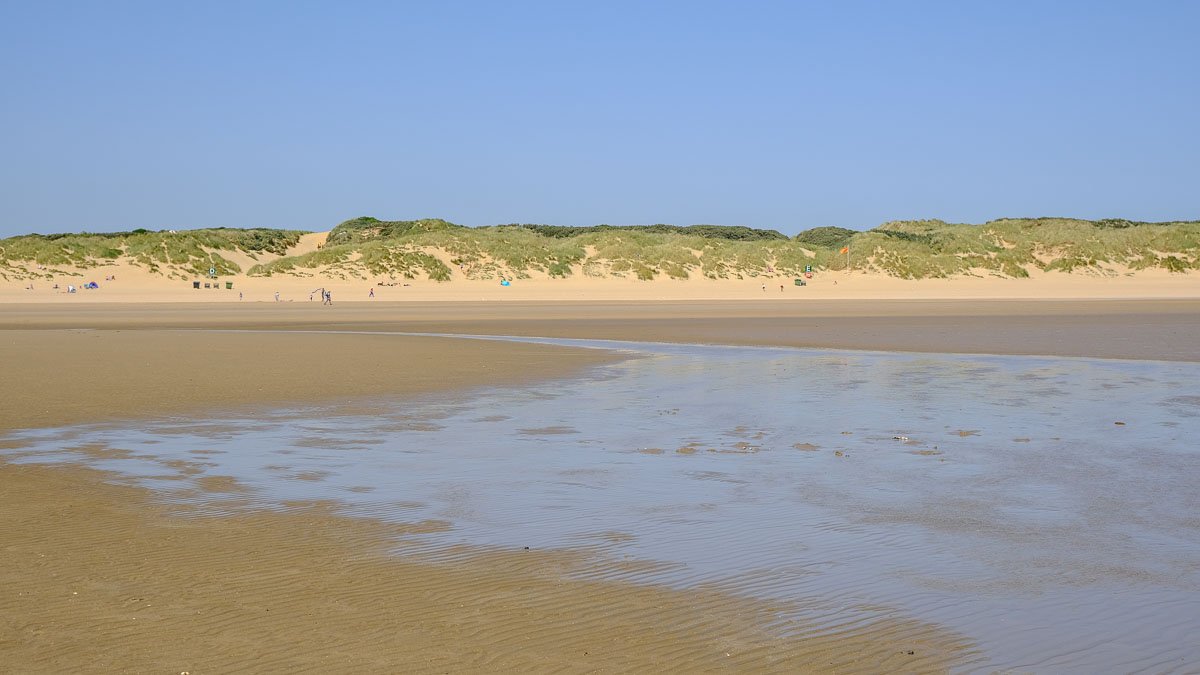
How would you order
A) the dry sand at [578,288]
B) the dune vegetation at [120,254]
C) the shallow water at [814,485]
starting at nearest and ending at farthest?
the shallow water at [814,485] → the dry sand at [578,288] → the dune vegetation at [120,254]

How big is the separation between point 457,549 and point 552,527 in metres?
0.90

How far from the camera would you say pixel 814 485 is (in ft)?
31.6

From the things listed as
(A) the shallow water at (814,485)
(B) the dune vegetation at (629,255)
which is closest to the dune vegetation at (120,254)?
(B) the dune vegetation at (629,255)

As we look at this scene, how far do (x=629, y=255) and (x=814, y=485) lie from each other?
7081cm

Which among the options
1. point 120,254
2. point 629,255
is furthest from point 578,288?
point 120,254

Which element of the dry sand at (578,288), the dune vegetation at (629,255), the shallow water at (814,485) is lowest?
the shallow water at (814,485)

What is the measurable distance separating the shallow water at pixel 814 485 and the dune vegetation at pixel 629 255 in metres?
58.5

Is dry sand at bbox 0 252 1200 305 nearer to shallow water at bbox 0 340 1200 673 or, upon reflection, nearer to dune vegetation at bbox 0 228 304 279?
dune vegetation at bbox 0 228 304 279

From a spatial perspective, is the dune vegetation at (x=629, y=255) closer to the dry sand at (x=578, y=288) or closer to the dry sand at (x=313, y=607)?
the dry sand at (x=578, y=288)

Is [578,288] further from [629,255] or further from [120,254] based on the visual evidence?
[120,254]

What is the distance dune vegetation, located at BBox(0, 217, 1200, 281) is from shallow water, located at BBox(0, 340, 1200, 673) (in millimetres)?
58490

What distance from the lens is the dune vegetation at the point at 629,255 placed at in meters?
74.1

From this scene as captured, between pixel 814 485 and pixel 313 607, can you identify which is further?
pixel 814 485

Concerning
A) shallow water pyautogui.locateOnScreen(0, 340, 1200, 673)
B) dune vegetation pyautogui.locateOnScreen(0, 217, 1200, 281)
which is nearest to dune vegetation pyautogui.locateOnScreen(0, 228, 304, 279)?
dune vegetation pyautogui.locateOnScreen(0, 217, 1200, 281)
